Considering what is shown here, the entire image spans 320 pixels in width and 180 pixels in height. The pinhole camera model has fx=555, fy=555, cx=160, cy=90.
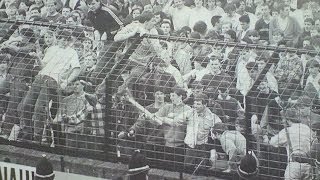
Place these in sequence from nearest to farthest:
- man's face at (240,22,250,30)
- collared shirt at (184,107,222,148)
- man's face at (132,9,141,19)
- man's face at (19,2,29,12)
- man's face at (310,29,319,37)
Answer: man's face at (310,29,319,37), man's face at (240,22,250,30), collared shirt at (184,107,222,148), man's face at (132,9,141,19), man's face at (19,2,29,12)

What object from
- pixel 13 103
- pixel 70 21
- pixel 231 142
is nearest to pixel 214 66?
pixel 231 142

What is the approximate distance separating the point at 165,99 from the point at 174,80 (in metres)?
0.10

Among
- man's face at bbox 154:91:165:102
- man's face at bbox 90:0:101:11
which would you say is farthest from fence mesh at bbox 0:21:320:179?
man's face at bbox 90:0:101:11

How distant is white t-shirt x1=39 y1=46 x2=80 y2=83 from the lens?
277cm

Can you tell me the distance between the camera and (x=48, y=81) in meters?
2.82

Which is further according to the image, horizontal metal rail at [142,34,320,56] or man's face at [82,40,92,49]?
man's face at [82,40,92,49]

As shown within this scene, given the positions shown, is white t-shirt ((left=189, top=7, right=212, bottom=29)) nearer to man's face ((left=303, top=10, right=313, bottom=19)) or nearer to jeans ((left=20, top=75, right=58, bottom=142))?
man's face ((left=303, top=10, right=313, bottom=19))

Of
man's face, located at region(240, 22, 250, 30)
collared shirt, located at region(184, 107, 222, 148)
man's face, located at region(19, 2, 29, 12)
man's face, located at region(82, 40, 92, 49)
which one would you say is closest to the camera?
man's face, located at region(240, 22, 250, 30)

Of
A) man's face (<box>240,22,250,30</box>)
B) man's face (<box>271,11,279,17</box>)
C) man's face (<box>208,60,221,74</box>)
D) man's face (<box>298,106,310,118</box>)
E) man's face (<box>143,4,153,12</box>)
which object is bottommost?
man's face (<box>298,106,310,118</box>)

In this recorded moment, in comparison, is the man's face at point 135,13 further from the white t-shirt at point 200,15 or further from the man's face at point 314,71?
the man's face at point 314,71

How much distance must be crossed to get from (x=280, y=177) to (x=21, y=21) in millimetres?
1520

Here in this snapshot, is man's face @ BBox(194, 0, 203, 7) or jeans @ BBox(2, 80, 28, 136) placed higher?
man's face @ BBox(194, 0, 203, 7)

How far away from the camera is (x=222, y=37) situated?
8.00ft

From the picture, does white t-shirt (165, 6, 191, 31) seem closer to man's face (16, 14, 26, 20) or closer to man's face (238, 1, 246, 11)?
man's face (238, 1, 246, 11)
